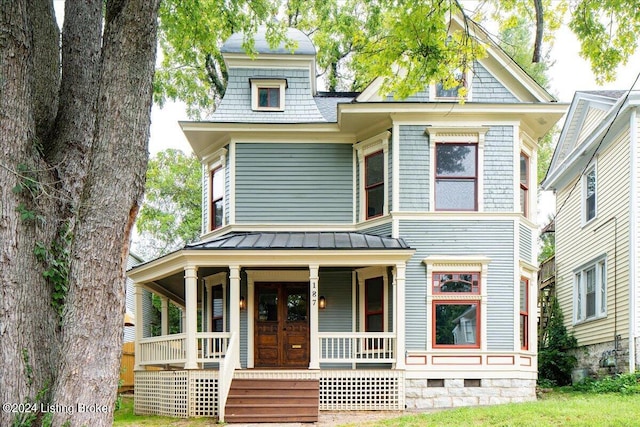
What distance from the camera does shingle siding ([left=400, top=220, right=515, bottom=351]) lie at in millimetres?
12215

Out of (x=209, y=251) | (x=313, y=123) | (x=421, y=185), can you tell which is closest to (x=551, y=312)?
(x=421, y=185)

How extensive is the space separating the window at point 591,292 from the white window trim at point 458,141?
5.15 m

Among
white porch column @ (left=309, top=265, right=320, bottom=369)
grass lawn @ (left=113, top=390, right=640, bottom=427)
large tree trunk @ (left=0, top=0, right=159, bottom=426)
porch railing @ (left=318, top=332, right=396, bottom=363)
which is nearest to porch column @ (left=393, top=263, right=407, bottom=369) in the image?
porch railing @ (left=318, top=332, right=396, bottom=363)

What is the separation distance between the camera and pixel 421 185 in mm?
12547

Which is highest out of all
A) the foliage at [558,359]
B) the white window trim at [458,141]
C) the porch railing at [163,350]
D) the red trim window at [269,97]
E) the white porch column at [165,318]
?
the red trim window at [269,97]

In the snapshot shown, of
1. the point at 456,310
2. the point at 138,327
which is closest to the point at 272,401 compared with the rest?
the point at 456,310

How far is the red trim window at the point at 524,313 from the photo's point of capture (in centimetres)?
1283

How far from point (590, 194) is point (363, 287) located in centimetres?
770

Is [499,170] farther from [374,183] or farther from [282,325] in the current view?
[282,325]

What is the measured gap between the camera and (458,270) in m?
12.4

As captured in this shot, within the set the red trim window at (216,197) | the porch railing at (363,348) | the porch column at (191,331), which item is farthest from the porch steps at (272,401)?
the red trim window at (216,197)

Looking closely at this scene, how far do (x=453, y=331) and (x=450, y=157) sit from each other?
12.4 feet

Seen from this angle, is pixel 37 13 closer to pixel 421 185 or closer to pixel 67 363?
pixel 67 363

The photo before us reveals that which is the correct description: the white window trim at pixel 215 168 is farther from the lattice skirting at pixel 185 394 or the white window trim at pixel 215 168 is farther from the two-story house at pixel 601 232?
the two-story house at pixel 601 232
